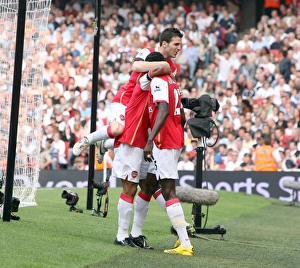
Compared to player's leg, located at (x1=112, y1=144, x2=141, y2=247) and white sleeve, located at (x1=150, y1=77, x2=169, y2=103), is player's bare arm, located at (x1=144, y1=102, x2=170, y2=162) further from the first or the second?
player's leg, located at (x1=112, y1=144, x2=141, y2=247)

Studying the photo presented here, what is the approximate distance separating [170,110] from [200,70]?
1731 cm

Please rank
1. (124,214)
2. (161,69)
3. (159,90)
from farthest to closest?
(124,214), (161,69), (159,90)

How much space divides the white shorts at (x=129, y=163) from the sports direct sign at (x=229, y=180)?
38.6 ft

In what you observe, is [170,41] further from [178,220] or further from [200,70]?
[200,70]

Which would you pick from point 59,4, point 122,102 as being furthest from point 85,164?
→ point 122,102

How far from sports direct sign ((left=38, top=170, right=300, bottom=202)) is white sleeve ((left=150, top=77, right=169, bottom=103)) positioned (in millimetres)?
12234

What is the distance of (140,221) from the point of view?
9258mm

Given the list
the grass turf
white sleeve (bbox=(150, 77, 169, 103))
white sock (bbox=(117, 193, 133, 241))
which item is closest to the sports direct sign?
the grass turf

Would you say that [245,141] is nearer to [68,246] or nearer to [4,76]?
[4,76]

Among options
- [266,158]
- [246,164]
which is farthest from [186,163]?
[266,158]

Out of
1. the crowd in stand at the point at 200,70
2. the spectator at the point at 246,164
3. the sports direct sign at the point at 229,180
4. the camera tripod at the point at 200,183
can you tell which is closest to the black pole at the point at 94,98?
the camera tripod at the point at 200,183

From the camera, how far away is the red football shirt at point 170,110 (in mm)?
8602

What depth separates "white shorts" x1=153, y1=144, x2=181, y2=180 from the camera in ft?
28.2

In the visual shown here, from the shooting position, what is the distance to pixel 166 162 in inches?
339
